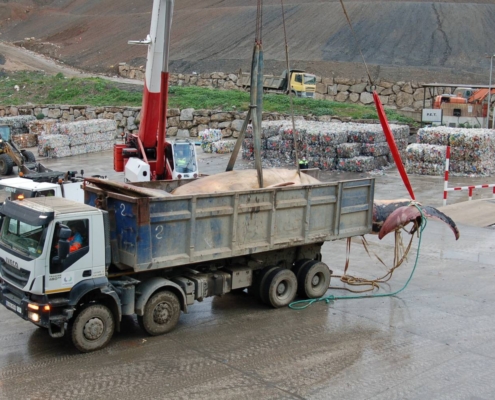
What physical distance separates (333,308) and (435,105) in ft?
98.8

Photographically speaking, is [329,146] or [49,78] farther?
[49,78]

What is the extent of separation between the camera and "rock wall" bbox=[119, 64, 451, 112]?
159ft

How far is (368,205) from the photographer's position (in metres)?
12.7

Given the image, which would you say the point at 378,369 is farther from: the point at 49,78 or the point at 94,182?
the point at 49,78

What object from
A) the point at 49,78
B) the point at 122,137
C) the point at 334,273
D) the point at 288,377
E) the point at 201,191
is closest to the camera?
the point at 288,377

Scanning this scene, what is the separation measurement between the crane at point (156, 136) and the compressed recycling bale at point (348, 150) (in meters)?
9.53

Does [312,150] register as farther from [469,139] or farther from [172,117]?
[172,117]

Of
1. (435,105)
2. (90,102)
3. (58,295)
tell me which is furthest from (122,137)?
(58,295)

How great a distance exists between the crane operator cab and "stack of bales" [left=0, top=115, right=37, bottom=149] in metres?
18.9

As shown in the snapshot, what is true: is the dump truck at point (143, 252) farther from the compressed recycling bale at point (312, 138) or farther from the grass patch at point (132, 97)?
the grass patch at point (132, 97)

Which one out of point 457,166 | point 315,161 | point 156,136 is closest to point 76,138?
point 315,161

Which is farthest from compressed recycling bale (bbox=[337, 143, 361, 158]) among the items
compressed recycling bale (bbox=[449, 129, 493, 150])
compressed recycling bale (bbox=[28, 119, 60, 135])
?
compressed recycling bale (bbox=[28, 119, 60, 135])

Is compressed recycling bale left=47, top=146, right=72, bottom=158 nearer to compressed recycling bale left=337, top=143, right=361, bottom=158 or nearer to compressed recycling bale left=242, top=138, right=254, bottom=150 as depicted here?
compressed recycling bale left=242, top=138, right=254, bottom=150

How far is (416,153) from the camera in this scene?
89.2 ft
